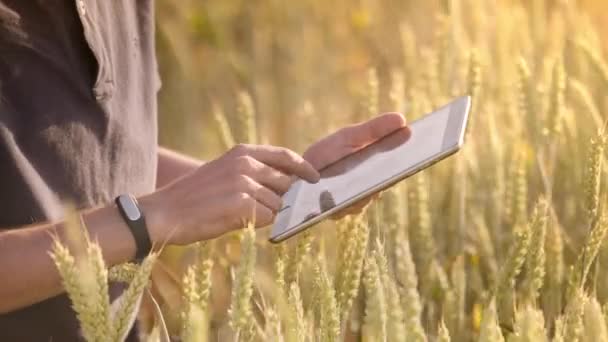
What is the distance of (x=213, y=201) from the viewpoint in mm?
1358

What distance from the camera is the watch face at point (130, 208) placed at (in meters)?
1.35

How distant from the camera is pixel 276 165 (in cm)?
143

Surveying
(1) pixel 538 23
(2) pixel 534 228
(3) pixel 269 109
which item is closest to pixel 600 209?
(2) pixel 534 228

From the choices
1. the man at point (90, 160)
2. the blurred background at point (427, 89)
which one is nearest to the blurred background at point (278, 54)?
the blurred background at point (427, 89)

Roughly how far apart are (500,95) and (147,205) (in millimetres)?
937

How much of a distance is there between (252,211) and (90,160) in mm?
265

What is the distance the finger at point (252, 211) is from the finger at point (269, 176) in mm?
28

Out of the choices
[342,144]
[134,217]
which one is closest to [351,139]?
[342,144]

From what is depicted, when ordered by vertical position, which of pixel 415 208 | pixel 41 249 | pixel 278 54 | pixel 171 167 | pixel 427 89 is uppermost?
pixel 278 54

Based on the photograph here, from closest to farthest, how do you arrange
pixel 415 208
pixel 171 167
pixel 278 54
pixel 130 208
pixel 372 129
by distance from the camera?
pixel 130 208
pixel 372 129
pixel 415 208
pixel 171 167
pixel 278 54

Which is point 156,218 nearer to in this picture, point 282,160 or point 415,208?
point 282,160

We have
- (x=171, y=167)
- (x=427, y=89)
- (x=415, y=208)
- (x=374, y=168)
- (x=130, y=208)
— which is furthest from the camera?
(x=427, y=89)

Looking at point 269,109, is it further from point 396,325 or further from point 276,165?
point 396,325

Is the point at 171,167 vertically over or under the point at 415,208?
over
